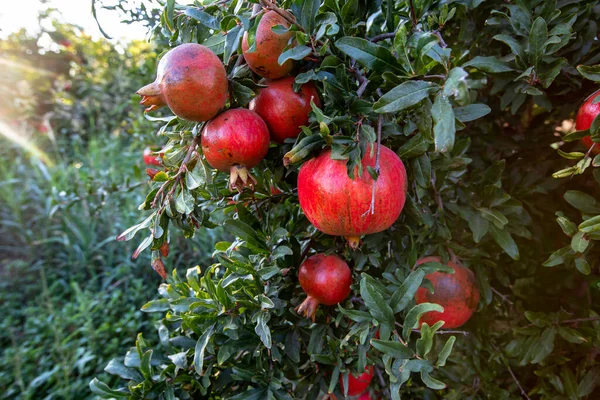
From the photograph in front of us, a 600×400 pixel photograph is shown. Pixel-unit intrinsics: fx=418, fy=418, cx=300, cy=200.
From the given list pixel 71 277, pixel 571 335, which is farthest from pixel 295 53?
pixel 71 277

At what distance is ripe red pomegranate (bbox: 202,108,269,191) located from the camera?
0.66m

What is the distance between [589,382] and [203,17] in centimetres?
109

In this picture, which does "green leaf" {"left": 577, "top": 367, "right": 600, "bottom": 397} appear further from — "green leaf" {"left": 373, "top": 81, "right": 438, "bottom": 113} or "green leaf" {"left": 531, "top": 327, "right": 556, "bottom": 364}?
"green leaf" {"left": 373, "top": 81, "right": 438, "bottom": 113}

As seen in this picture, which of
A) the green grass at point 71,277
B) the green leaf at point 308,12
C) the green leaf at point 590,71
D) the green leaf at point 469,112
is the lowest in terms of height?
the green grass at point 71,277

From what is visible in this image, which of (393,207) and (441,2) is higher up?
(441,2)

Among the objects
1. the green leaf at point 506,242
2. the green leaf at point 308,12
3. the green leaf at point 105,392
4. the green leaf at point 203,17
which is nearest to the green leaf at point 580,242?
the green leaf at point 506,242

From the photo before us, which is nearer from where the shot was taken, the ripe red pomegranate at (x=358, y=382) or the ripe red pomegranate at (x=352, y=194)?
the ripe red pomegranate at (x=352, y=194)

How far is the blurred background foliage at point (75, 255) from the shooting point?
1.95 meters

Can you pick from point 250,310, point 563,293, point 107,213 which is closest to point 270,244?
point 250,310

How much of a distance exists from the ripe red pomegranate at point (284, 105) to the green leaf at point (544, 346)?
73cm

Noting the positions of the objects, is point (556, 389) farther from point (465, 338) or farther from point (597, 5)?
point (597, 5)

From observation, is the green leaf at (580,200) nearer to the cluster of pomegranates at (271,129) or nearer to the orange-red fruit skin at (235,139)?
the cluster of pomegranates at (271,129)

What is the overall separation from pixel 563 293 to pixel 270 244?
0.86 metres

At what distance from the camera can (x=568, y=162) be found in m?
1.09
